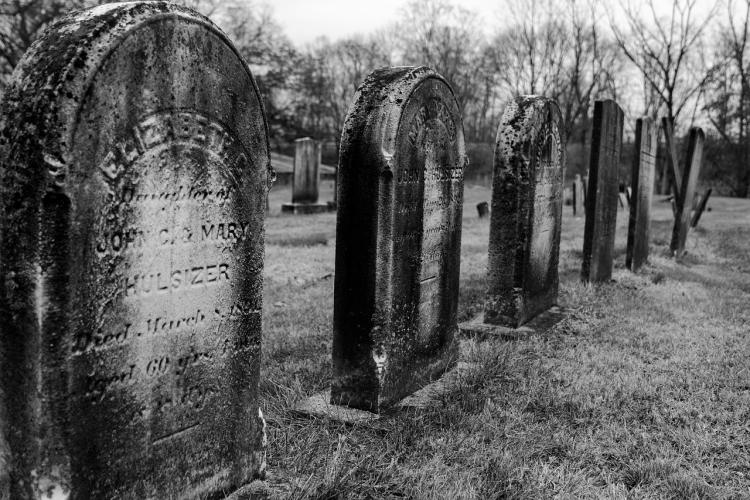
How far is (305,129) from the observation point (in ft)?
143

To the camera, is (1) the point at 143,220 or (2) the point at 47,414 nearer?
(2) the point at 47,414

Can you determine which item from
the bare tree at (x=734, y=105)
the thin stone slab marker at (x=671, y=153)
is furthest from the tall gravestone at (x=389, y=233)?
the bare tree at (x=734, y=105)

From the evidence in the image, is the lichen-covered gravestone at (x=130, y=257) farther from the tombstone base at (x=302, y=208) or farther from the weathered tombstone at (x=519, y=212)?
the tombstone base at (x=302, y=208)

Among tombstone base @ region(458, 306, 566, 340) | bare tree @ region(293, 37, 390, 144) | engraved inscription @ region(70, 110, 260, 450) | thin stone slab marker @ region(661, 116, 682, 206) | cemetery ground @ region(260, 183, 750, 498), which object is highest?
bare tree @ region(293, 37, 390, 144)

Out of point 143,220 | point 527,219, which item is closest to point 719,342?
point 527,219

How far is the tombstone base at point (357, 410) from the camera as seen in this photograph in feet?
12.9

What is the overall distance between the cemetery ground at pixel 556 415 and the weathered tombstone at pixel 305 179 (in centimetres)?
1082

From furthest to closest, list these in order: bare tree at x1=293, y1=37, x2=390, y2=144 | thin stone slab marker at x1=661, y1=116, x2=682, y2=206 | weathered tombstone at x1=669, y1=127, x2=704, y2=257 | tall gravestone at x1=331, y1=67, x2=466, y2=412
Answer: bare tree at x1=293, y1=37, x2=390, y2=144 < weathered tombstone at x1=669, y1=127, x2=704, y2=257 < thin stone slab marker at x1=661, y1=116, x2=682, y2=206 < tall gravestone at x1=331, y1=67, x2=466, y2=412

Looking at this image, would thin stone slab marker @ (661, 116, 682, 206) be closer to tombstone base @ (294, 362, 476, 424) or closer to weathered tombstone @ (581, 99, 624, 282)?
weathered tombstone @ (581, 99, 624, 282)

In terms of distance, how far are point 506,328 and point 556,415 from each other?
1.92 metres

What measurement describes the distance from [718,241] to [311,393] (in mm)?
11807

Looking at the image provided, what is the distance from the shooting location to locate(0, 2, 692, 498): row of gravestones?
2.11 meters

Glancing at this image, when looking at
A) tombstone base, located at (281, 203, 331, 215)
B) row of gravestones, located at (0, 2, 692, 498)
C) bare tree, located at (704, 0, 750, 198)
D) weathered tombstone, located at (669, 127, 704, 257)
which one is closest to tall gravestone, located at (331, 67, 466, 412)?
row of gravestones, located at (0, 2, 692, 498)

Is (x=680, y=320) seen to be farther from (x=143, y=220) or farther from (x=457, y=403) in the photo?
(x=143, y=220)
